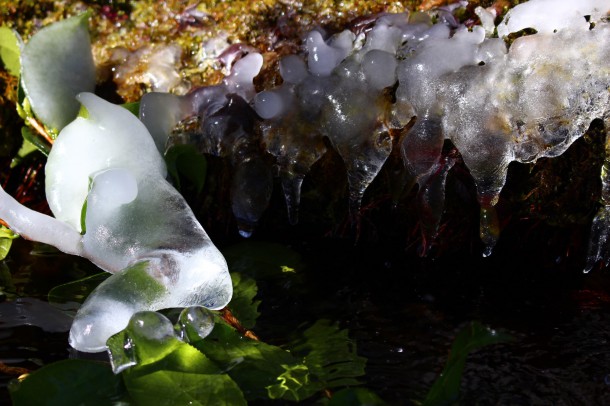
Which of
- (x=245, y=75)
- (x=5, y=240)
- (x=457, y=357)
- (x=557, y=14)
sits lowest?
(x=5, y=240)

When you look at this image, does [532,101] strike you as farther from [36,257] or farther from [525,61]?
[36,257]

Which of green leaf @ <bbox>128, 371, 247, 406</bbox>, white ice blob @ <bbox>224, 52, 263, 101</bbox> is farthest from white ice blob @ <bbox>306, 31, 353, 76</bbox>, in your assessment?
green leaf @ <bbox>128, 371, 247, 406</bbox>

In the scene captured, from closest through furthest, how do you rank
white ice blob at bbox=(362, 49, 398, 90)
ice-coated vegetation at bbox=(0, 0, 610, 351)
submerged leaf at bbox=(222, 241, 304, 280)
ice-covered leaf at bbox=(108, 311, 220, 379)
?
ice-covered leaf at bbox=(108, 311, 220, 379)
ice-coated vegetation at bbox=(0, 0, 610, 351)
white ice blob at bbox=(362, 49, 398, 90)
submerged leaf at bbox=(222, 241, 304, 280)

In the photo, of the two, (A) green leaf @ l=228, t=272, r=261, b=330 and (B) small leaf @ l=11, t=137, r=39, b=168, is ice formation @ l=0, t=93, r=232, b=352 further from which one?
(B) small leaf @ l=11, t=137, r=39, b=168

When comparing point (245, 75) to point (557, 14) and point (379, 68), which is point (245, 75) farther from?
point (557, 14)

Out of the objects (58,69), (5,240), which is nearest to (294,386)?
(5,240)

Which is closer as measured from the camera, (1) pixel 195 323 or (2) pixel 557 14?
A: (1) pixel 195 323
